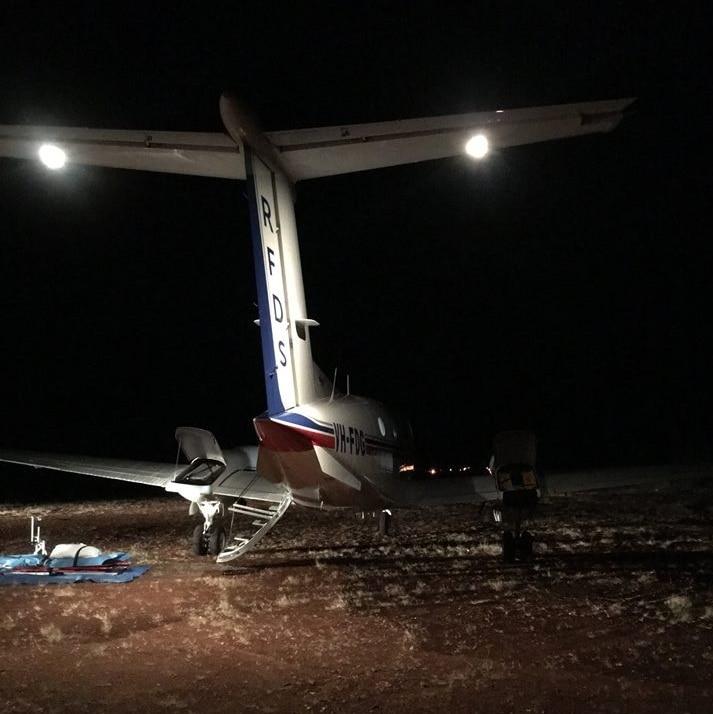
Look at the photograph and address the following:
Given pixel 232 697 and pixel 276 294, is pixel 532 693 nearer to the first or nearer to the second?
pixel 232 697

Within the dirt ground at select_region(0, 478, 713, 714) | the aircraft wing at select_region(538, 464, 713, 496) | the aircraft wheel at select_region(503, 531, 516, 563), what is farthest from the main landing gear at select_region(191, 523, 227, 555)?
the aircraft wing at select_region(538, 464, 713, 496)

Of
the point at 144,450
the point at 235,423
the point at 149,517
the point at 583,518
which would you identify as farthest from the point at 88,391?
the point at 583,518

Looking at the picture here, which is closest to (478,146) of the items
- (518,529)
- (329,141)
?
(329,141)

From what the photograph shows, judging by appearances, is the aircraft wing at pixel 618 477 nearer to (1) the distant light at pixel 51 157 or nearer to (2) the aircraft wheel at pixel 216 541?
(2) the aircraft wheel at pixel 216 541

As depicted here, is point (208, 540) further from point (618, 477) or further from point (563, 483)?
point (618, 477)

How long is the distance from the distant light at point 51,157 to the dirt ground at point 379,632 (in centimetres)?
429

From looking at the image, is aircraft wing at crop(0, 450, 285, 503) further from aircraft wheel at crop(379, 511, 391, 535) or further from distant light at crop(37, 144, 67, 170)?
distant light at crop(37, 144, 67, 170)

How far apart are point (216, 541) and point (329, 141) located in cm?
609

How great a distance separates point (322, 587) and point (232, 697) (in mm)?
3901

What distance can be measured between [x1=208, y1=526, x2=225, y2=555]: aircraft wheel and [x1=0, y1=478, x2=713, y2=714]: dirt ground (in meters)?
0.20

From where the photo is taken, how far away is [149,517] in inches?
714

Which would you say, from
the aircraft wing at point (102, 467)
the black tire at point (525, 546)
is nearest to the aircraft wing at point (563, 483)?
the black tire at point (525, 546)

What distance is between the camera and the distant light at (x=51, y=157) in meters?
6.98

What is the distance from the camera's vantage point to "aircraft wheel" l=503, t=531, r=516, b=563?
10102 mm
